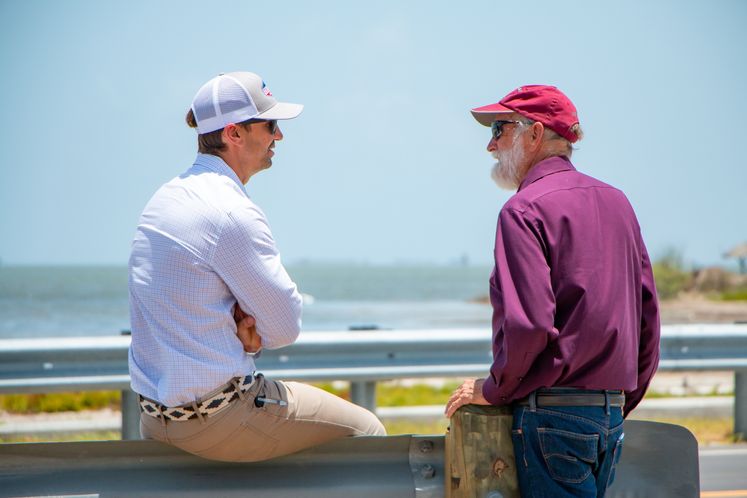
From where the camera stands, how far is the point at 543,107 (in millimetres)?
2711

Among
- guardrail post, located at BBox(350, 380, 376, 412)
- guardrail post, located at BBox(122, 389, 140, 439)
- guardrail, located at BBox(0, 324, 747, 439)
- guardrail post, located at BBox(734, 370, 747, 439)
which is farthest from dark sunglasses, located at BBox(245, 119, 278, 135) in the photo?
guardrail post, located at BBox(734, 370, 747, 439)

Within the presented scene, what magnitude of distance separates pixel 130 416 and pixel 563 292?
13.5 ft

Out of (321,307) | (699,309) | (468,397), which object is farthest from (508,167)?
(321,307)

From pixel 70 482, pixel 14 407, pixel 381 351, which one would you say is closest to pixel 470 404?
pixel 70 482

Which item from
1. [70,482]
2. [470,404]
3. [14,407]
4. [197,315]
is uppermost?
[197,315]

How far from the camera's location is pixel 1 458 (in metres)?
2.65

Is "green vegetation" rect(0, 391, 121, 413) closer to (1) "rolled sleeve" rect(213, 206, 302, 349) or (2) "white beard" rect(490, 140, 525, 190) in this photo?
(1) "rolled sleeve" rect(213, 206, 302, 349)

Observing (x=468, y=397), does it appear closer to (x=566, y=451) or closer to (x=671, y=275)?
(x=566, y=451)

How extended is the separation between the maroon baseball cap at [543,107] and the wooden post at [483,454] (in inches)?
35.3

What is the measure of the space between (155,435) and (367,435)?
69 cm

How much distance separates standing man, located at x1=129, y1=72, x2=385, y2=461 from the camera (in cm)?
266

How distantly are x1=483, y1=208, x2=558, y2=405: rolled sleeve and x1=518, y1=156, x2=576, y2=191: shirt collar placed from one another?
0.21m

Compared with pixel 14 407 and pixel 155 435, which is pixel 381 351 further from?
pixel 14 407

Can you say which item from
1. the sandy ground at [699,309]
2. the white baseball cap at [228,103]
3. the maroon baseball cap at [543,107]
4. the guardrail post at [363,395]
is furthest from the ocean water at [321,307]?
the maroon baseball cap at [543,107]
